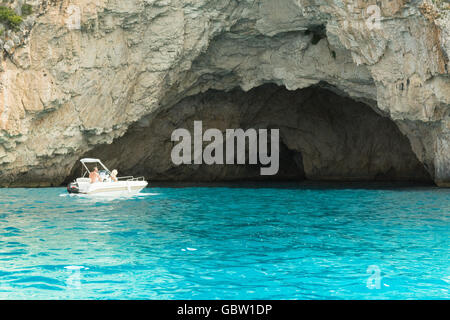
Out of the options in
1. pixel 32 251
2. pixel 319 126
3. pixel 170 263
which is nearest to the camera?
pixel 170 263

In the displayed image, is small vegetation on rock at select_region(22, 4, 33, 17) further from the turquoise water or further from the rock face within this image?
the turquoise water

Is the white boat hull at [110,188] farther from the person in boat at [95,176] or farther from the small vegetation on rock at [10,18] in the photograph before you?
the small vegetation on rock at [10,18]

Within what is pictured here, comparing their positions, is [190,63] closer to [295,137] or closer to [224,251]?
[295,137]

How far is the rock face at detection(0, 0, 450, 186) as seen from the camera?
20562 mm

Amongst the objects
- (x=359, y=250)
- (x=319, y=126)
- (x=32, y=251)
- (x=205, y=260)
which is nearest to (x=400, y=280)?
(x=359, y=250)

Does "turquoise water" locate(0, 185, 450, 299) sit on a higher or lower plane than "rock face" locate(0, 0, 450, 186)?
lower

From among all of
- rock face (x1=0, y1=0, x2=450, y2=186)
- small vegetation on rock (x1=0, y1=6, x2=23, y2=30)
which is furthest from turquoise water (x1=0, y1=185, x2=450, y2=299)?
small vegetation on rock (x1=0, y1=6, x2=23, y2=30)

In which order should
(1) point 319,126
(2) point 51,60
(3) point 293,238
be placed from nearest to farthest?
(3) point 293,238
(2) point 51,60
(1) point 319,126

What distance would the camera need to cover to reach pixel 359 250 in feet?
30.9

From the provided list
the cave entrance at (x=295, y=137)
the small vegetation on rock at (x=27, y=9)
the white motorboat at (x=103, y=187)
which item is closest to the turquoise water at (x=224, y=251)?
the white motorboat at (x=103, y=187)

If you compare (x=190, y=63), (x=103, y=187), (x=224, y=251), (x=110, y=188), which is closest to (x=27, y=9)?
(x=190, y=63)

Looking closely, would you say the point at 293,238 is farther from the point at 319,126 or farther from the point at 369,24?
the point at 319,126

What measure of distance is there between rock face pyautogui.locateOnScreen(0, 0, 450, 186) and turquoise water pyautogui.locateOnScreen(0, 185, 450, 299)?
6.26 m
